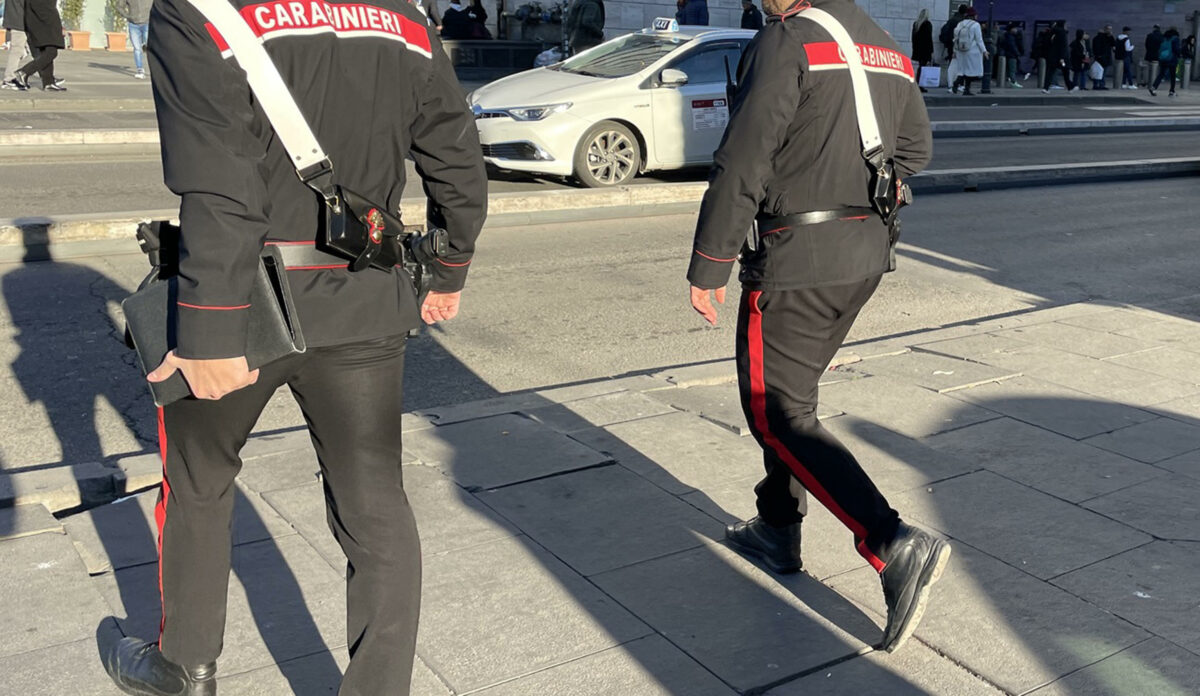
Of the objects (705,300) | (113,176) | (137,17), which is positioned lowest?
(113,176)

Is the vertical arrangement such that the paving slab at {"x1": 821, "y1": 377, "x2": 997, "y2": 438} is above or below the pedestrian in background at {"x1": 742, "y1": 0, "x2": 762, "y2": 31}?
below

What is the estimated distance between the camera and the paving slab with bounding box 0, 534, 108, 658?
3.39m

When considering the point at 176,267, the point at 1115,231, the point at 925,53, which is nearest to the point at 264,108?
the point at 176,267

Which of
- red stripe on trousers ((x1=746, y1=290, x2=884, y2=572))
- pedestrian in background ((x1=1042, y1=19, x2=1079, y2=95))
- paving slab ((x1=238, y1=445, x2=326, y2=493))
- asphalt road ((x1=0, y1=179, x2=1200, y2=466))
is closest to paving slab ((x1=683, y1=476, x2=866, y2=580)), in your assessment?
red stripe on trousers ((x1=746, y1=290, x2=884, y2=572))

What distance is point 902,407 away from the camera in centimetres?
563

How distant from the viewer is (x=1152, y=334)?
7.18m

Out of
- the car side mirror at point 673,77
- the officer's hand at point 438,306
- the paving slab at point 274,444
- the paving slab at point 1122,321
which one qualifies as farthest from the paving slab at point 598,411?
the car side mirror at point 673,77

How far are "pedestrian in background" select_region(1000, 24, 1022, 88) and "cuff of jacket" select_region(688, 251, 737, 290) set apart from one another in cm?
3288

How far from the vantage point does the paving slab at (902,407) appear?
539 centimetres

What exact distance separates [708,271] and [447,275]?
2.69 ft

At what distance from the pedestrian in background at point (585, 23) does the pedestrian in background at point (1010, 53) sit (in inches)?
689

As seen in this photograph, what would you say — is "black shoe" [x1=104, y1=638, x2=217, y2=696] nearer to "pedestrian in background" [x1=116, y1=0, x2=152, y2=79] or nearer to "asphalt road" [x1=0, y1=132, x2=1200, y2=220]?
"asphalt road" [x1=0, y1=132, x2=1200, y2=220]

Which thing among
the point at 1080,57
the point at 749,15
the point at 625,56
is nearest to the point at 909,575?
the point at 625,56

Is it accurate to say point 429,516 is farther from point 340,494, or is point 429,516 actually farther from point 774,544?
point 340,494
